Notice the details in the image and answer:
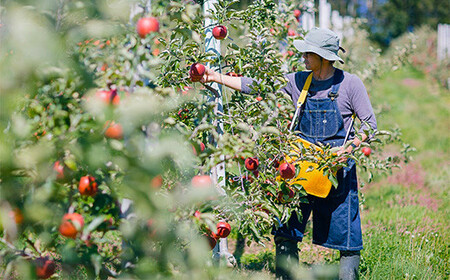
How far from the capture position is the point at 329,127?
8.25ft

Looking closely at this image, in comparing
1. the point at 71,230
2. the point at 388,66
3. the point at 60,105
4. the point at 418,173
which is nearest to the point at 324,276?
the point at 71,230

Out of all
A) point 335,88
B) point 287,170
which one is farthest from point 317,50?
point 287,170

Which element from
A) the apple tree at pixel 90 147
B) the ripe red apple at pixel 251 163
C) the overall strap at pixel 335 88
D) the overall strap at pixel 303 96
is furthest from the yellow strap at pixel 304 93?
the apple tree at pixel 90 147

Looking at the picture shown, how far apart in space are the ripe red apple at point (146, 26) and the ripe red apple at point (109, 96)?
208 millimetres

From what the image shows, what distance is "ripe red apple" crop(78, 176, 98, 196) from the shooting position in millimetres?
1414

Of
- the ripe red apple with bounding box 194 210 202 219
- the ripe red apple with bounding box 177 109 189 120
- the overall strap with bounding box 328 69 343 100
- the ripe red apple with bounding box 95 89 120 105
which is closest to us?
the ripe red apple with bounding box 95 89 120 105

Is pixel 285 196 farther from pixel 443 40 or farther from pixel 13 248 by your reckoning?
pixel 443 40

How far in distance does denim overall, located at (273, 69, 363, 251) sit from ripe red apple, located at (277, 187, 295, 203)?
201mm

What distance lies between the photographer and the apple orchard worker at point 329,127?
97.4 inches

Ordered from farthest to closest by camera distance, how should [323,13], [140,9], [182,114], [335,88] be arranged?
[323,13], [335,88], [182,114], [140,9]

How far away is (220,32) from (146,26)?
91cm

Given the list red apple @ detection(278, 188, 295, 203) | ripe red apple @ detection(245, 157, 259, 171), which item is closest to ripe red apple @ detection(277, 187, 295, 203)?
red apple @ detection(278, 188, 295, 203)

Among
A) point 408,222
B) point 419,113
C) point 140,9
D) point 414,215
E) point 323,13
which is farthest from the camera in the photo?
point 419,113

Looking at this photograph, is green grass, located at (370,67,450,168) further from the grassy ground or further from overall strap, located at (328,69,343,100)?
overall strap, located at (328,69,343,100)
